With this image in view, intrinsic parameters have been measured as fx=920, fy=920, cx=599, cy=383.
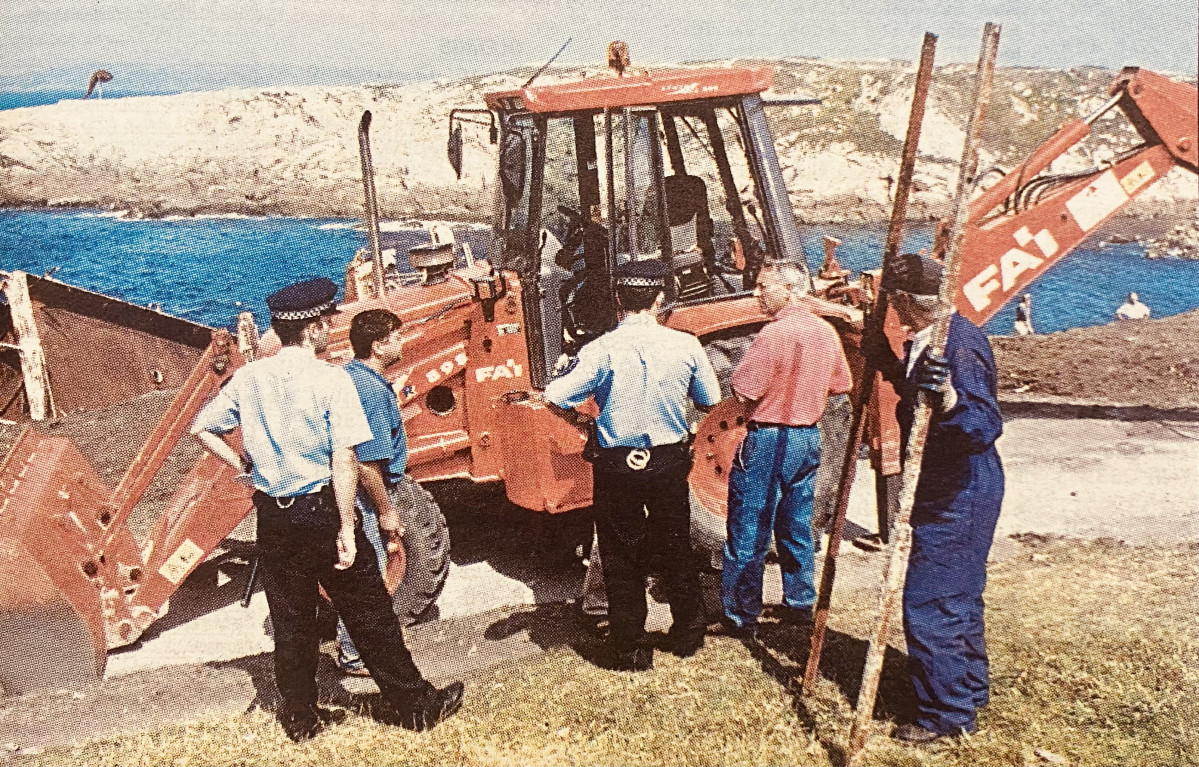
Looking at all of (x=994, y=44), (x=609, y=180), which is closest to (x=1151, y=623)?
(x=994, y=44)

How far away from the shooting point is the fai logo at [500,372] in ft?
17.6

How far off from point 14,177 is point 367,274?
39.8m

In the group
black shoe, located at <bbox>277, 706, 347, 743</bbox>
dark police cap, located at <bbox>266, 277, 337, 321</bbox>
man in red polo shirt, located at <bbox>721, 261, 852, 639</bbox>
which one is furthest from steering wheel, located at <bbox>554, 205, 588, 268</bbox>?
black shoe, located at <bbox>277, 706, 347, 743</bbox>

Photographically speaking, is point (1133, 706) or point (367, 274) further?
point (367, 274)

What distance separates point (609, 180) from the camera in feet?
16.7

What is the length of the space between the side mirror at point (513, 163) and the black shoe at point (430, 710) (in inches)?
107

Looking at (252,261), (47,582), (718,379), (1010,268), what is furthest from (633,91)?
(252,261)

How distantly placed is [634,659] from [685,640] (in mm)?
274

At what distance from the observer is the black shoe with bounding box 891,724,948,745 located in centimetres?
370

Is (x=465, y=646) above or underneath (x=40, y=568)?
underneath

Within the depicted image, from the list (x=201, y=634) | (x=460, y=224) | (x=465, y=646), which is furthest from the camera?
(x=460, y=224)

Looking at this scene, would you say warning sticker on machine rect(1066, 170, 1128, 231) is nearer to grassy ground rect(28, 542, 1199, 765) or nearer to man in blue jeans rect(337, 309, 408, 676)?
grassy ground rect(28, 542, 1199, 765)

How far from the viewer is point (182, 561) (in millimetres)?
4895

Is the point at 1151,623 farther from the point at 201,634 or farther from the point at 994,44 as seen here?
the point at 201,634
